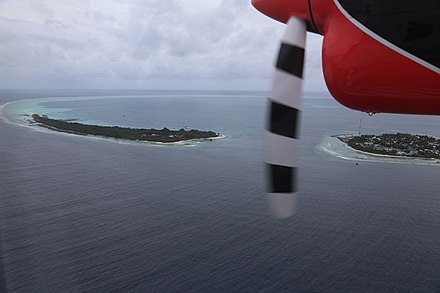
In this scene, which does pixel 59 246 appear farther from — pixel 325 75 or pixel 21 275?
pixel 325 75

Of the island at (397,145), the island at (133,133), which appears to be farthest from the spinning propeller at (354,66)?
the island at (133,133)

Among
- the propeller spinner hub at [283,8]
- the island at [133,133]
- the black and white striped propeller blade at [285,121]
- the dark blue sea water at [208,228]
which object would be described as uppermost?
the propeller spinner hub at [283,8]

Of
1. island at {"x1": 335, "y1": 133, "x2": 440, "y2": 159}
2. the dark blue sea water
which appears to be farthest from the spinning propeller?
island at {"x1": 335, "y1": 133, "x2": 440, "y2": 159}

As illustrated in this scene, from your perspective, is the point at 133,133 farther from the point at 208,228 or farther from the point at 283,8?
the point at 283,8

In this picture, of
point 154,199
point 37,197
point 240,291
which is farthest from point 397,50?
point 37,197

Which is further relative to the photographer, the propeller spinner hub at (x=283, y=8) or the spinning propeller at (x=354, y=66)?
the propeller spinner hub at (x=283, y=8)

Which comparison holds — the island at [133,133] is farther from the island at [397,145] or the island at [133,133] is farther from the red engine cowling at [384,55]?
the red engine cowling at [384,55]
